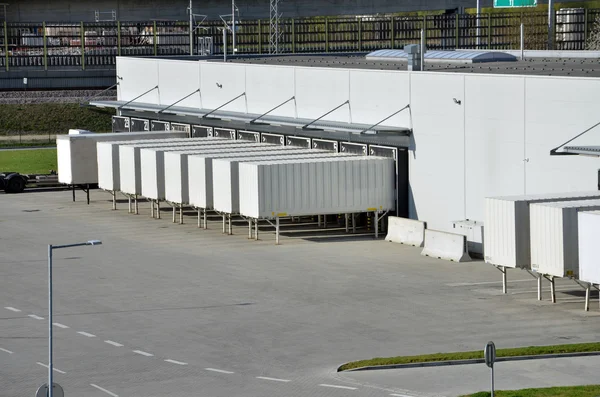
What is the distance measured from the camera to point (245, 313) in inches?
1404

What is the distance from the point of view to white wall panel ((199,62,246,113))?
198 ft

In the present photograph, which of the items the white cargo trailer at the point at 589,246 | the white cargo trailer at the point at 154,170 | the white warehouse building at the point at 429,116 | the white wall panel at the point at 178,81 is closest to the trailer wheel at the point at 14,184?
the white warehouse building at the point at 429,116

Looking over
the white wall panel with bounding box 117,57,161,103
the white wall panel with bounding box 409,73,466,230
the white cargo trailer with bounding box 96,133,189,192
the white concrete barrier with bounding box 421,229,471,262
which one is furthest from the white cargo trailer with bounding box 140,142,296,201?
the white wall panel with bounding box 117,57,161,103

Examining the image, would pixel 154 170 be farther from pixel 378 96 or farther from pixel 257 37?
pixel 257 37

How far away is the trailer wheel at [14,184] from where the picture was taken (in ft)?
210

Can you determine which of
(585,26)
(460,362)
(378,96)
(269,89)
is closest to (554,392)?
(460,362)

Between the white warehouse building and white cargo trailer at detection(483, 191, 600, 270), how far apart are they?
4576 mm

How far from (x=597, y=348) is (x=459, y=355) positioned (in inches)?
120

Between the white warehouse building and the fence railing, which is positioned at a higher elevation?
the fence railing

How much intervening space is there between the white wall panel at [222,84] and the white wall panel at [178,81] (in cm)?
78

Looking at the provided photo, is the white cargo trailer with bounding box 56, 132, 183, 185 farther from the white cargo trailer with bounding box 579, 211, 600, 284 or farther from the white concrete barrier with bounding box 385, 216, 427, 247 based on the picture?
the white cargo trailer with bounding box 579, 211, 600, 284

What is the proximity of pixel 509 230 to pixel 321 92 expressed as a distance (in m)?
19.0

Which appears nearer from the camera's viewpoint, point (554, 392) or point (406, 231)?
point (554, 392)

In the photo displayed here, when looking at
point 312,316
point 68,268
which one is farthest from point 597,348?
point 68,268
